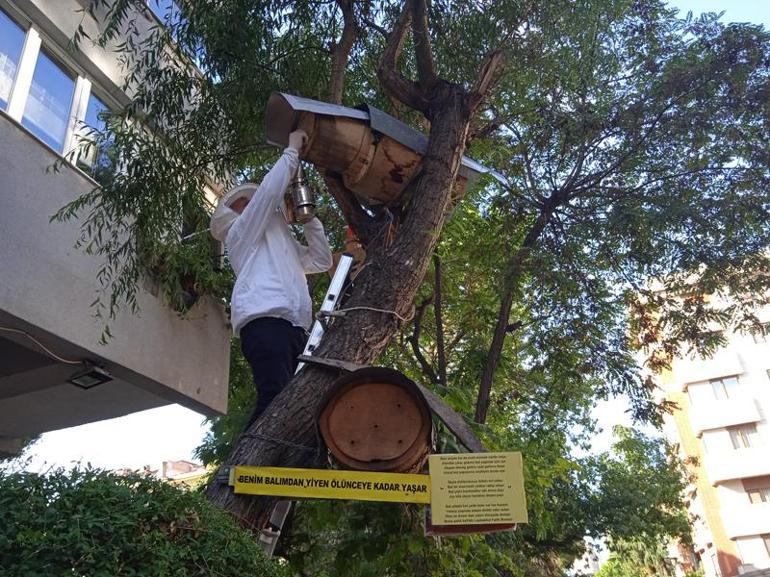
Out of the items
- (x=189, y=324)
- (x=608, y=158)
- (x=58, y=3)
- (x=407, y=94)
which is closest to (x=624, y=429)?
(x=608, y=158)

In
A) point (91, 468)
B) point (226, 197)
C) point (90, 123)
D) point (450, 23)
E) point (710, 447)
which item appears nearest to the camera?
point (91, 468)

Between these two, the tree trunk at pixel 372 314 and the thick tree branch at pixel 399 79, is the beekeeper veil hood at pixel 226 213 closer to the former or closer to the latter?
the tree trunk at pixel 372 314

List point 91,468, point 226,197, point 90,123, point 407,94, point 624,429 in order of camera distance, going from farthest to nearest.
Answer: point 624,429 < point 90,123 < point 407,94 < point 226,197 < point 91,468

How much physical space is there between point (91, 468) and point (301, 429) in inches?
45.6

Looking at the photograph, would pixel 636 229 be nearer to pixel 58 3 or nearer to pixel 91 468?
pixel 91 468

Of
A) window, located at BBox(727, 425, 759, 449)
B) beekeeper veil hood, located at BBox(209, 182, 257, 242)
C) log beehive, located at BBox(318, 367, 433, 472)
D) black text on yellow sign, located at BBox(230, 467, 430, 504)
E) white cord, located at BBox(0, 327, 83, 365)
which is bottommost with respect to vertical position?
black text on yellow sign, located at BBox(230, 467, 430, 504)

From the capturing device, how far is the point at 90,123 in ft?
22.9

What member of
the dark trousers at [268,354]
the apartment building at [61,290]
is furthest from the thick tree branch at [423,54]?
the apartment building at [61,290]

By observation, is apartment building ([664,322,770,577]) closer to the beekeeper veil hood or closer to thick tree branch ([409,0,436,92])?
thick tree branch ([409,0,436,92])

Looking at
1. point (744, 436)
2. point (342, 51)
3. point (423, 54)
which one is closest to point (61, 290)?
point (342, 51)

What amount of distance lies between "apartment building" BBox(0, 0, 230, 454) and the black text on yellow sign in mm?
3023

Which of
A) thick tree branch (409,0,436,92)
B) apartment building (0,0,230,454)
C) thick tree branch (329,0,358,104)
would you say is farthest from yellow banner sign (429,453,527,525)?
apartment building (0,0,230,454)

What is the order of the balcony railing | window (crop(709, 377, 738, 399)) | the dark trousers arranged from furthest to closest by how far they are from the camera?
window (crop(709, 377, 738, 399)), the balcony railing, the dark trousers

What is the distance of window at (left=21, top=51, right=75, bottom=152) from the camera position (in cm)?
600
